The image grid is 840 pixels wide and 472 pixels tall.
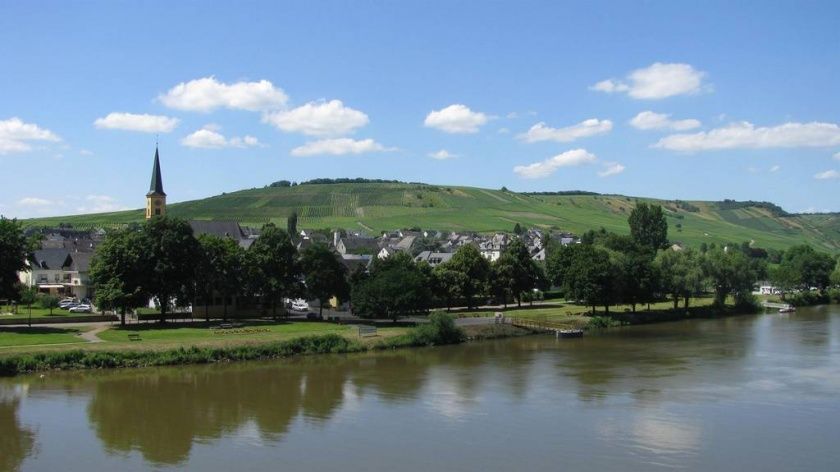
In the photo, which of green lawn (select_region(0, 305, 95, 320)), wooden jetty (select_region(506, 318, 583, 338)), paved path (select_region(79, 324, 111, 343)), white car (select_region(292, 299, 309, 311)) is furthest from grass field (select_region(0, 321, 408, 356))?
white car (select_region(292, 299, 309, 311))

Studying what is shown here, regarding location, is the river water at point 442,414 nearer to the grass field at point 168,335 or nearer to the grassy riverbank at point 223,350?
the grassy riverbank at point 223,350

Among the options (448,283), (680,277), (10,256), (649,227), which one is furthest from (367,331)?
Answer: (649,227)

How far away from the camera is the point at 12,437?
95.2 feet

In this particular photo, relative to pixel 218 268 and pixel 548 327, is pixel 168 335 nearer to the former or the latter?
pixel 218 268

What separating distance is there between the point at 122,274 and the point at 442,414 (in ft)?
96.1

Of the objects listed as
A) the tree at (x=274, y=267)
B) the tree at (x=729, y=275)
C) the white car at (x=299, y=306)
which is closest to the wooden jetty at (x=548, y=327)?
the tree at (x=274, y=267)

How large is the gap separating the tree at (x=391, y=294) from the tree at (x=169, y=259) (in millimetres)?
12349

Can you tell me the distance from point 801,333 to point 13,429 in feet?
181

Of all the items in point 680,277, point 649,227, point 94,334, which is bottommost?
point 94,334

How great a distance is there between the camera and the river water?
26.4 m

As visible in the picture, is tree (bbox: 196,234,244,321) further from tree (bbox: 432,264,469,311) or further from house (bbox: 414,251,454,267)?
house (bbox: 414,251,454,267)

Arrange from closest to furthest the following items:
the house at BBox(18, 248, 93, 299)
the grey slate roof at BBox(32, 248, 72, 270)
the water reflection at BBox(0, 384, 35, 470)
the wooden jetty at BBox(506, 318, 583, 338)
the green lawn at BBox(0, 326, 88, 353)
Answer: the water reflection at BBox(0, 384, 35, 470) < the green lawn at BBox(0, 326, 88, 353) < the wooden jetty at BBox(506, 318, 583, 338) < the house at BBox(18, 248, 93, 299) < the grey slate roof at BBox(32, 248, 72, 270)

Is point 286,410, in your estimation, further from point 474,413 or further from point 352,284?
point 352,284

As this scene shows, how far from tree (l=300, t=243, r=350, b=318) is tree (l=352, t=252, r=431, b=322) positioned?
67.5 inches
